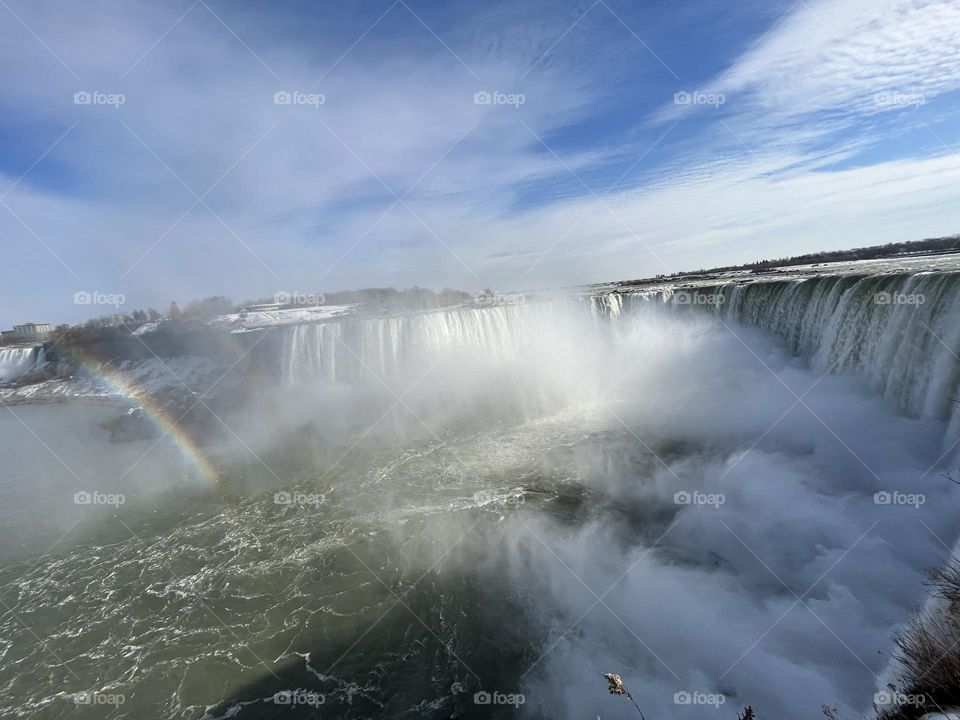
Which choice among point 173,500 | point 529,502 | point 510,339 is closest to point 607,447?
point 529,502

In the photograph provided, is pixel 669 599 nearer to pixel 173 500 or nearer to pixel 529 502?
pixel 529 502

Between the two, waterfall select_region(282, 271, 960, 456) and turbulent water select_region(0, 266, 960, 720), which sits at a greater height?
waterfall select_region(282, 271, 960, 456)

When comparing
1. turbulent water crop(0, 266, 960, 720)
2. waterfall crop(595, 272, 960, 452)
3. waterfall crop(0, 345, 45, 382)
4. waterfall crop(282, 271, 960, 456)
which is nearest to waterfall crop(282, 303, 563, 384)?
waterfall crop(282, 271, 960, 456)

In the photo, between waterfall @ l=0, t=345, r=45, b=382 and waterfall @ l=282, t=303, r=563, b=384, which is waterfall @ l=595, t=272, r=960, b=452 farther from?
waterfall @ l=0, t=345, r=45, b=382

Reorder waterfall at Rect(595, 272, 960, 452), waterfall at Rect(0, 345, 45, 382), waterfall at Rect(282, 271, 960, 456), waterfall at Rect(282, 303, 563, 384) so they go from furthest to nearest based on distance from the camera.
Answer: waterfall at Rect(0, 345, 45, 382) < waterfall at Rect(282, 303, 563, 384) < waterfall at Rect(282, 271, 960, 456) < waterfall at Rect(595, 272, 960, 452)

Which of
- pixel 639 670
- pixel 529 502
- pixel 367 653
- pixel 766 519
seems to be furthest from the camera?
pixel 529 502

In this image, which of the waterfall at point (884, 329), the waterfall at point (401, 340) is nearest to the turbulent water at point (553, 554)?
the waterfall at point (884, 329)

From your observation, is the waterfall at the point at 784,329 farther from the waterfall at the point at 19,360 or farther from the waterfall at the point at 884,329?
the waterfall at the point at 19,360
